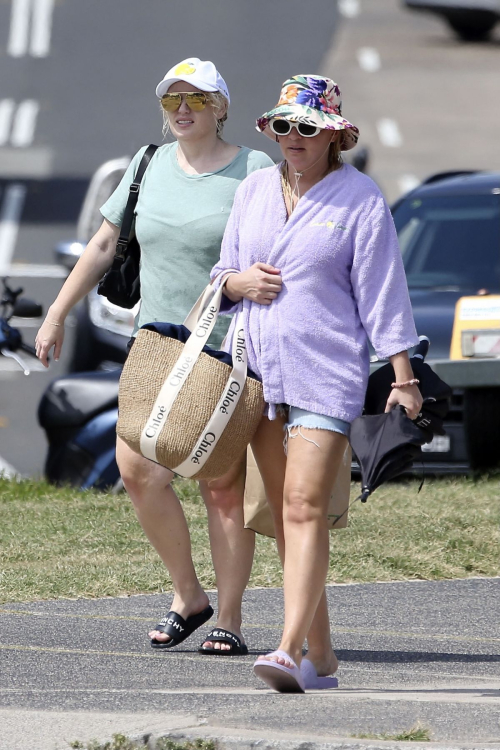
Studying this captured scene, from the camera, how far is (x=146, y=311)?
5.16 metres

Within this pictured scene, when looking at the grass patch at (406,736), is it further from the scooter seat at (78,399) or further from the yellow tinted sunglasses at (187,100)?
the scooter seat at (78,399)

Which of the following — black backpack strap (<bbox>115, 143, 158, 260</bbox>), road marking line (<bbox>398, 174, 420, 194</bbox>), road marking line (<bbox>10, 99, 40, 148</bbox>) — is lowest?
road marking line (<bbox>10, 99, 40, 148</bbox>)

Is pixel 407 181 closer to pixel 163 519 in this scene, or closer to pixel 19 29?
pixel 19 29

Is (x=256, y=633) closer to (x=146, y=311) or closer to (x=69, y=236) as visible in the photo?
(x=146, y=311)

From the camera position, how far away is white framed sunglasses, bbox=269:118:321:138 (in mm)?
4492

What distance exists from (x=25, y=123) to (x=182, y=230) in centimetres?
2708

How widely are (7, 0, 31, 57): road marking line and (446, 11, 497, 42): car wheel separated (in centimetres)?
998

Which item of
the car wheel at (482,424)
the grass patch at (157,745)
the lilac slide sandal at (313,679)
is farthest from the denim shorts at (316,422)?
the car wheel at (482,424)

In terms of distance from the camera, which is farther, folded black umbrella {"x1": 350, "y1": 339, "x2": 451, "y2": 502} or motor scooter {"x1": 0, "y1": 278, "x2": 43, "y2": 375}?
motor scooter {"x1": 0, "y1": 278, "x2": 43, "y2": 375}

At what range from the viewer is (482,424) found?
8898 mm

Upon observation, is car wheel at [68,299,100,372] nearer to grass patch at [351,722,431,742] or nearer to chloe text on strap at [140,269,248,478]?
chloe text on strap at [140,269,248,478]

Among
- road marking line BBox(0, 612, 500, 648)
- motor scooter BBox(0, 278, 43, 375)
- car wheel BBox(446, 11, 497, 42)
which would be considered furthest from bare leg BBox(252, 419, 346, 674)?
car wheel BBox(446, 11, 497, 42)

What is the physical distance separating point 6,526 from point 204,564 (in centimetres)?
134

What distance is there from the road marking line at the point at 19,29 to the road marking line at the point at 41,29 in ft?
0.62
